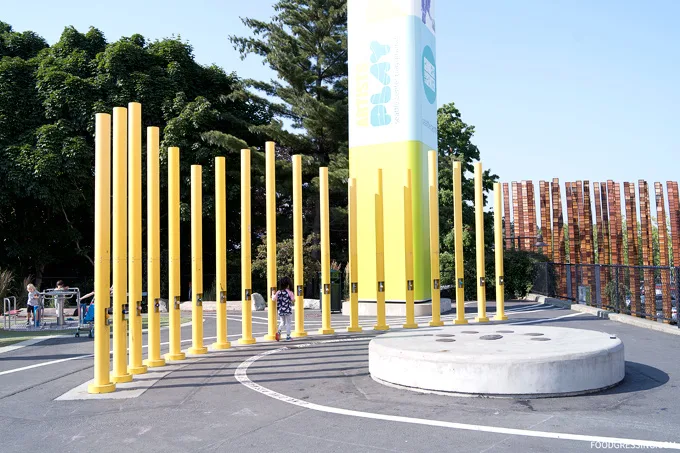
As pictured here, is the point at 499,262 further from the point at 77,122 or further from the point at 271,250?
the point at 77,122

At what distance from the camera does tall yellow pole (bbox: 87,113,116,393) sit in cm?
991

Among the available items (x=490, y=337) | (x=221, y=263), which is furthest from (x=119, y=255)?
(x=490, y=337)

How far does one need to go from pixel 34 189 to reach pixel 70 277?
6290 mm

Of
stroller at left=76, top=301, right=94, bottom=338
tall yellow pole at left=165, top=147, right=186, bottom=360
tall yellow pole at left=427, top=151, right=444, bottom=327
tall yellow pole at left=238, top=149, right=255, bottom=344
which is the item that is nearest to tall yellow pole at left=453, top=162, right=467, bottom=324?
tall yellow pole at left=427, top=151, right=444, bottom=327

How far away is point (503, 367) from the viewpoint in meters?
A: 8.63

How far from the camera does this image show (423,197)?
22641 millimetres

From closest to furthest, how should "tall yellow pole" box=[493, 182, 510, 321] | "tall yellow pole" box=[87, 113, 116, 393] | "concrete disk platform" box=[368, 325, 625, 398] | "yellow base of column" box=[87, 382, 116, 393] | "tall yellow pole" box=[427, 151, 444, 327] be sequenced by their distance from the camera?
"concrete disk platform" box=[368, 325, 625, 398] < "yellow base of column" box=[87, 382, 116, 393] < "tall yellow pole" box=[87, 113, 116, 393] < "tall yellow pole" box=[427, 151, 444, 327] < "tall yellow pole" box=[493, 182, 510, 321]

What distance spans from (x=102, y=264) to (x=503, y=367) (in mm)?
6242

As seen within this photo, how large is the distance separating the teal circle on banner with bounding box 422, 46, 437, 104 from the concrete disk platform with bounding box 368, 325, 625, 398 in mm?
14459

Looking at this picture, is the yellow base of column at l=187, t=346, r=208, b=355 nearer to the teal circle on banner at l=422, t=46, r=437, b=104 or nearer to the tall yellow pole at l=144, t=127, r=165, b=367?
the tall yellow pole at l=144, t=127, r=165, b=367

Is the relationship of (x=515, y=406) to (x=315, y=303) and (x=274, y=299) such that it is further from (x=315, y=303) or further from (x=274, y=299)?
(x=315, y=303)

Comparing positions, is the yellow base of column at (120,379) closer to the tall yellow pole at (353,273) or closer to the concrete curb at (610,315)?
the tall yellow pole at (353,273)

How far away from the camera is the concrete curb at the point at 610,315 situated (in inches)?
626

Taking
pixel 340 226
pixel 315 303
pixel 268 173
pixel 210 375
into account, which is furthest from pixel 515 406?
pixel 340 226
